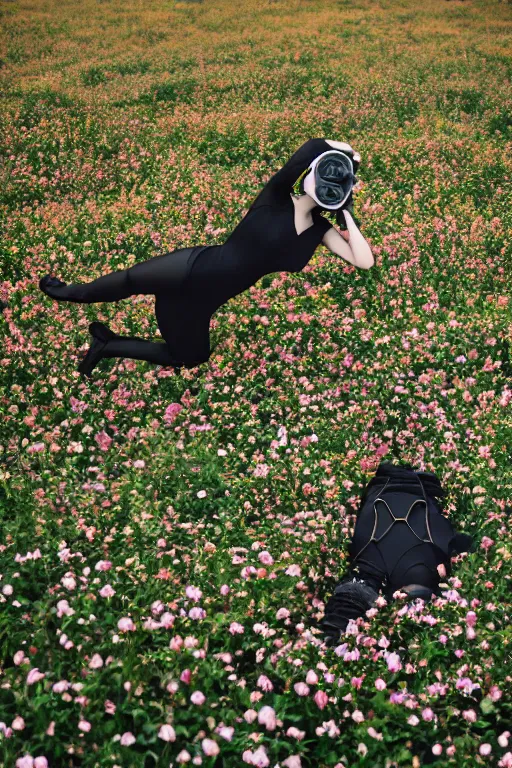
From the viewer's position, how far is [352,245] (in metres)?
6.46

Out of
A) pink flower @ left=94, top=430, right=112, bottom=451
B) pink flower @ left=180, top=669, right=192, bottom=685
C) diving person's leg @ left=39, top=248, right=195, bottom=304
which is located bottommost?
pink flower @ left=180, top=669, right=192, bottom=685

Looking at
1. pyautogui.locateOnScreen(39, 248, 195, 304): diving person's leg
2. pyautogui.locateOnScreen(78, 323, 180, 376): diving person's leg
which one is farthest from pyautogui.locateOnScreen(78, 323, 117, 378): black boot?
pyautogui.locateOnScreen(39, 248, 195, 304): diving person's leg

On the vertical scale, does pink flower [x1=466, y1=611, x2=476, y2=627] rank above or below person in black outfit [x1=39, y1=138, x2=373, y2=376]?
below

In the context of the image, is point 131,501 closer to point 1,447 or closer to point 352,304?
point 1,447

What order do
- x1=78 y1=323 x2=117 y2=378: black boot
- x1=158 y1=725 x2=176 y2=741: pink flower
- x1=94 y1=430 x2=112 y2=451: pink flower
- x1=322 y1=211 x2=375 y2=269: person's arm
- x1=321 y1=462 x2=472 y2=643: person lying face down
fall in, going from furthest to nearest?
x1=78 y1=323 x2=117 y2=378: black boot < x1=94 y1=430 x2=112 y2=451: pink flower < x1=322 y1=211 x2=375 y2=269: person's arm < x1=321 y1=462 x2=472 y2=643: person lying face down < x1=158 y1=725 x2=176 y2=741: pink flower

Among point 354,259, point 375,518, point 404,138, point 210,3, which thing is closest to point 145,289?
point 354,259

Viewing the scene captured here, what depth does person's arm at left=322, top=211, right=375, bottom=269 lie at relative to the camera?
638 cm

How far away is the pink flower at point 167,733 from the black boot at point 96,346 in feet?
14.7

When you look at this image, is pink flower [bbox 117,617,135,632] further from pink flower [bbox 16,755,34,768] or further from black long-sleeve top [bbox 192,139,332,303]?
black long-sleeve top [bbox 192,139,332,303]

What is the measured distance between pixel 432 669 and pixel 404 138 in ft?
43.8

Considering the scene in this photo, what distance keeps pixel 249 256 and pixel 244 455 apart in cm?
196

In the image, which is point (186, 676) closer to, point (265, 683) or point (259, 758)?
point (265, 683)

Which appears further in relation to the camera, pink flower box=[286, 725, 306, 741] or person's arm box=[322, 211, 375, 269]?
person's arm box=[322, 211, 375, 269]

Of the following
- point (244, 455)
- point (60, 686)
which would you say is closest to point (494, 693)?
point (60, 686)
